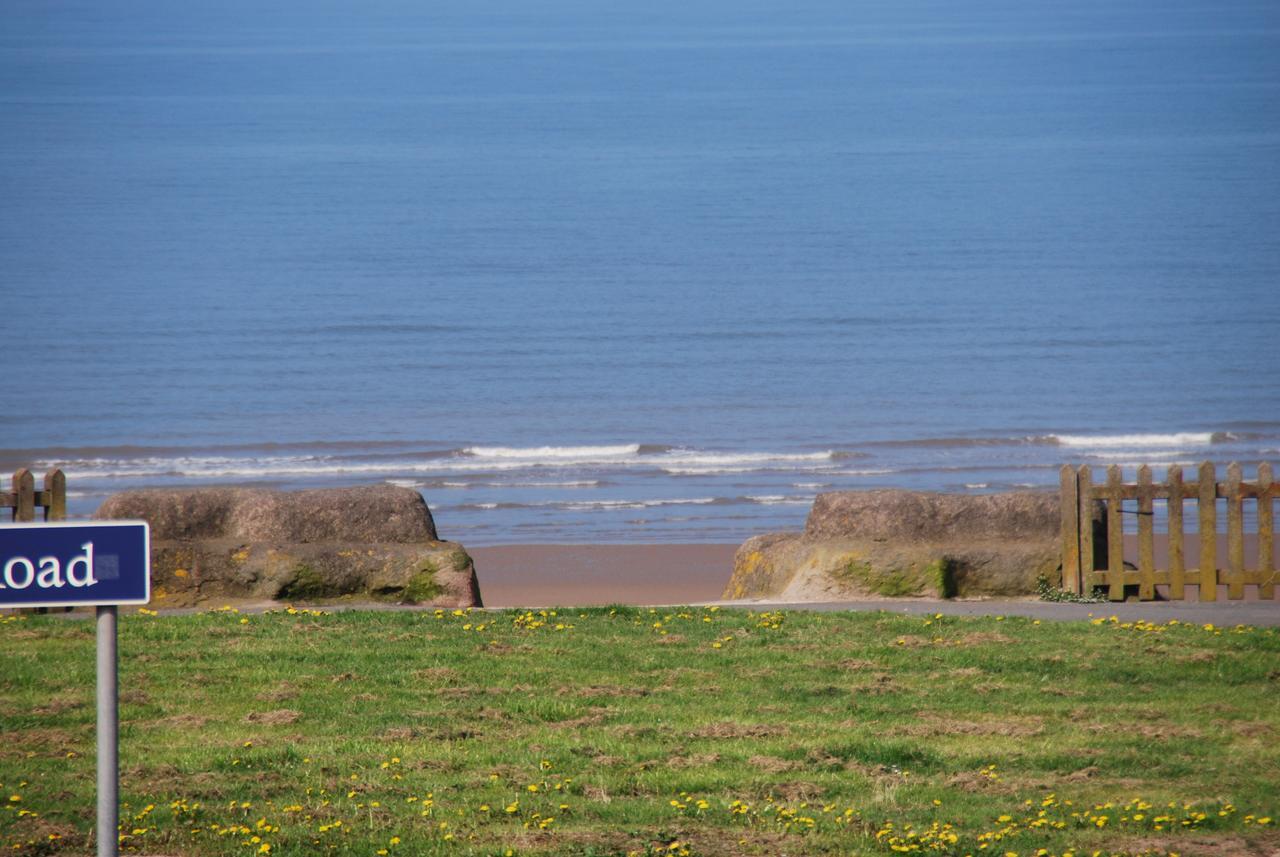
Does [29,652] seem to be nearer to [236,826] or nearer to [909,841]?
[236,826]

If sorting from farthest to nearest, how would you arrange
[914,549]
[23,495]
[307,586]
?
[914,549], [307,586], [23,495]

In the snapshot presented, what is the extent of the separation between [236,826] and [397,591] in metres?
6.60

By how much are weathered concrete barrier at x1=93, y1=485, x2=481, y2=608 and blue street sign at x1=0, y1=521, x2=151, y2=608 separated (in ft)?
28.1

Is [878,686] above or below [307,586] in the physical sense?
below

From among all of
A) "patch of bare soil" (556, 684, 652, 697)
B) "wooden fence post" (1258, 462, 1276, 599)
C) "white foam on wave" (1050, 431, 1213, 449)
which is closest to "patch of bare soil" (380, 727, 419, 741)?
"patch of bare soil" (556, 684, 652, 697)

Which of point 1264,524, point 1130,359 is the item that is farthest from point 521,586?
point 1130,359

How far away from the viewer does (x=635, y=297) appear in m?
57.3

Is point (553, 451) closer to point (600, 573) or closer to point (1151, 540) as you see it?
point (600, 573)

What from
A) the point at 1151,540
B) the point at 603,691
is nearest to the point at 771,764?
the point at 603,691

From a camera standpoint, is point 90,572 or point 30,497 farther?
point 30,497

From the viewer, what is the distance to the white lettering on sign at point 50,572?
16.1 feet

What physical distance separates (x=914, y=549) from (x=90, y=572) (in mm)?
10038

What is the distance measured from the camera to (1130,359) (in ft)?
146

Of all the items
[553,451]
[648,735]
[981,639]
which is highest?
[553,451]
